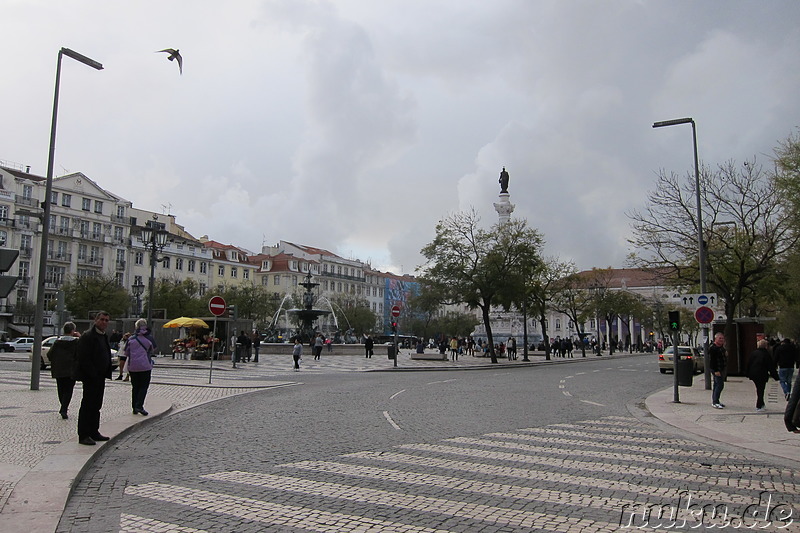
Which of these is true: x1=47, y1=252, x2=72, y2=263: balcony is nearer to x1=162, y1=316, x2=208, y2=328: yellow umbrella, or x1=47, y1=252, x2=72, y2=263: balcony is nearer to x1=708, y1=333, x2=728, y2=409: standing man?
x1=162, y1=316, x2=208, y2=328: yellow umbrella

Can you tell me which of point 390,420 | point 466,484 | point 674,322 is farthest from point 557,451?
point 674,322

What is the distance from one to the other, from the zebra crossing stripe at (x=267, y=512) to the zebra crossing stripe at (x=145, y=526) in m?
0.51

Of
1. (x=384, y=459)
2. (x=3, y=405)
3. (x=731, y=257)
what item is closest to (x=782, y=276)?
(x=731, y=257)

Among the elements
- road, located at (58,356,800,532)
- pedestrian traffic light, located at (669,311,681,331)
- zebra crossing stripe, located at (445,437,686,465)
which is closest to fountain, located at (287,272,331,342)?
pedestrian traffic light, located at (669,311,681,331)

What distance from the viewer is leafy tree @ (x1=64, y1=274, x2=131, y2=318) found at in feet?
209

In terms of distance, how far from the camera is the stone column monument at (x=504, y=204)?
70.6 m

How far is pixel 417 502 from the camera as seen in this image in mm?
6645

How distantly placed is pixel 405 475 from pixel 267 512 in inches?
84.0

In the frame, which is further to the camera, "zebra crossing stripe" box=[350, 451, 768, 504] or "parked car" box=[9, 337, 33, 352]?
"parked car" box=[9, 337, 33, 352]

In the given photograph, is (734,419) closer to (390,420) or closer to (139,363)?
(390,420)

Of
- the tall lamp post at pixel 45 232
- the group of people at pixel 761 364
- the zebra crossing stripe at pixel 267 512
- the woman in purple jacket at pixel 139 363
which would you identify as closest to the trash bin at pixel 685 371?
the group of people at pixel 761 364

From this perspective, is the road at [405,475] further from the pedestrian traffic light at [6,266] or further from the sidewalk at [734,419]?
the pedestrian traffic light at [6,266]

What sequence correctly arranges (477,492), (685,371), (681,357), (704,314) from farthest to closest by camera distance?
(681,357) → (685,371) → (704,314) → (477,492)

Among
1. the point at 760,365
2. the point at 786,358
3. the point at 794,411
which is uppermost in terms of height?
the point at 786,358
